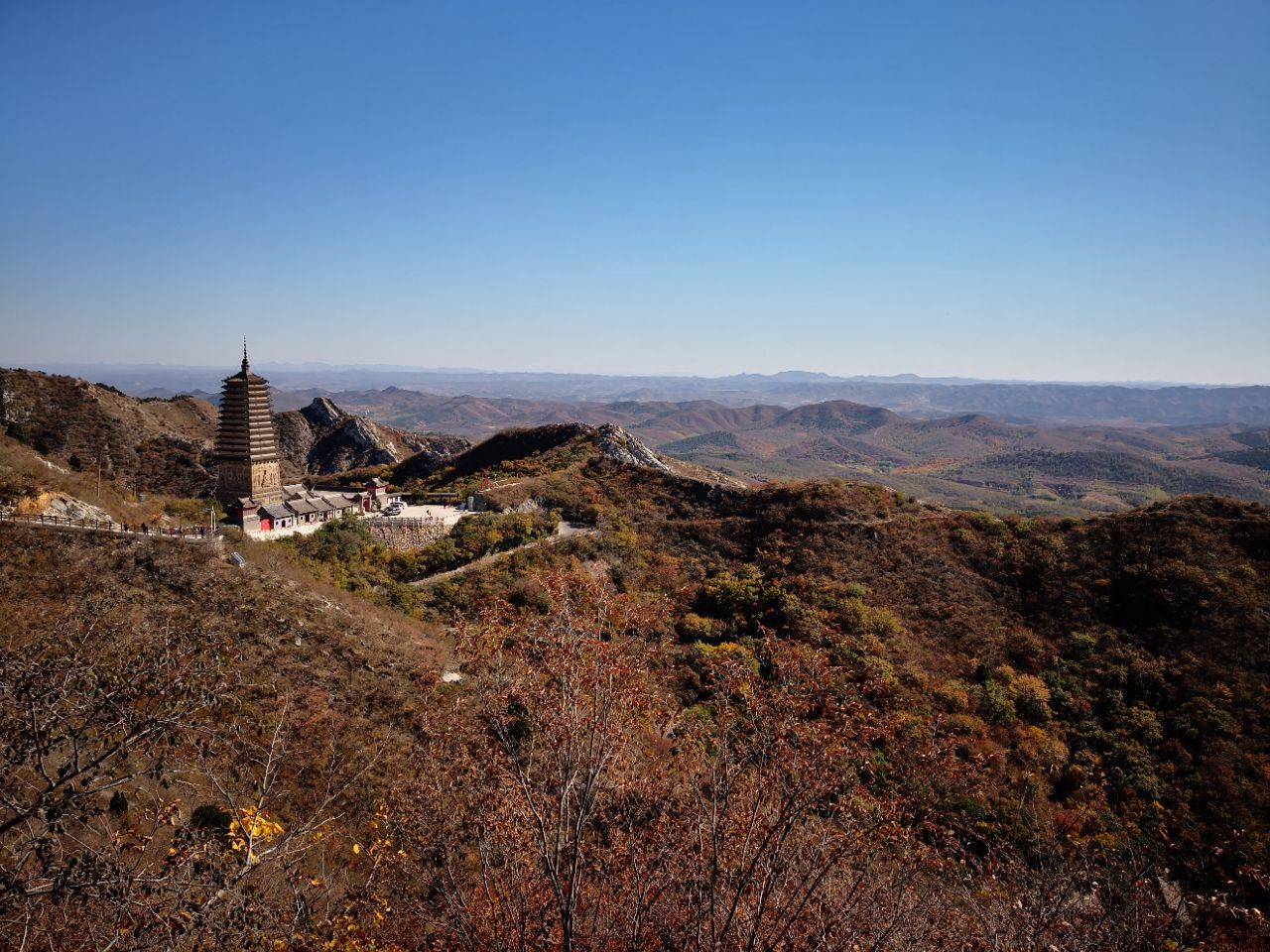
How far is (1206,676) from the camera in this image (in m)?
19.1

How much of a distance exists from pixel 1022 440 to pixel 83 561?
723 ft

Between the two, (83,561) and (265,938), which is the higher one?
(83,561)

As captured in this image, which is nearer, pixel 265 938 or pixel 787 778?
pixel 265 938

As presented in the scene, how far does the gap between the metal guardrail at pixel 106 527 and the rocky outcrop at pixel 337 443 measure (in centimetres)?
3225

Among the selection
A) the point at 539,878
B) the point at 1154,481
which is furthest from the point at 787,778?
the point at 1154,481

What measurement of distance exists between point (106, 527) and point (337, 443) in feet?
145

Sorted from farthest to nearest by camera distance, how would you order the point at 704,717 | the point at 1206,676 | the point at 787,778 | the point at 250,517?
the point at 250,517 < the point at 1206,676 < the point at 704,717 < the point at 787,778

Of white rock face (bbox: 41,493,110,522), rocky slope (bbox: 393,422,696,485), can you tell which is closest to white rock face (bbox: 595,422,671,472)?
rocky slope (bbox: 393,422,696,485)

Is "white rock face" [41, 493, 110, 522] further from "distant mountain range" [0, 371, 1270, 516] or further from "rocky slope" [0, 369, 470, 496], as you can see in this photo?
"distant mountain range" [0, 371, 1270, 516]

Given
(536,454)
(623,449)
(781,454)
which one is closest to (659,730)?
(623,449)

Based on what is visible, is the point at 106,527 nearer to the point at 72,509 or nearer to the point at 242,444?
the point at 72,509

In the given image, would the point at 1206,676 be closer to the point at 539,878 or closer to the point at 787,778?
the point at 787,778

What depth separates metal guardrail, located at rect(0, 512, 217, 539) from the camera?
1659 centimetres

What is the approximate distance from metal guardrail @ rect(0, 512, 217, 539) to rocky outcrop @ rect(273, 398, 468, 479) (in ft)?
106
